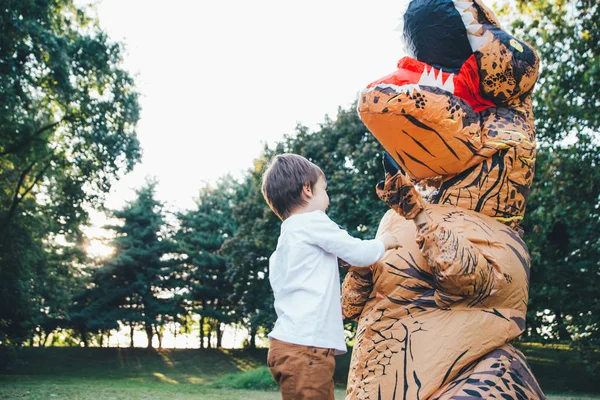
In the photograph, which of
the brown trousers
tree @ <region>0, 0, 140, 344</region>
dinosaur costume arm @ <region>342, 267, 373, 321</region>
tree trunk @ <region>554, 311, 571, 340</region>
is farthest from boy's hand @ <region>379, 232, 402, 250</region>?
tree trunk @ <region>554, 311, 571, 340</region>

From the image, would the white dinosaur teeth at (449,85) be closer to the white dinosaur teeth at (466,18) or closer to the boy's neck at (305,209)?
the white dinosaur teeth at (466,18)

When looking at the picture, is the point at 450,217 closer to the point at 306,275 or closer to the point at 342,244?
the point at 342,244

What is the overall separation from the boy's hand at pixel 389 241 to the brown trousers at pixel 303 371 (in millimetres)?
494

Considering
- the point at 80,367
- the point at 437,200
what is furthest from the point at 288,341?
the point at 80,367

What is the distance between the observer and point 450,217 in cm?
225

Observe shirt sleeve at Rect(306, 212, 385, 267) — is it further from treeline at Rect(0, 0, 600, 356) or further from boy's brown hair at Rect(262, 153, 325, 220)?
treeline at Rect(0, 0, 600, 356)

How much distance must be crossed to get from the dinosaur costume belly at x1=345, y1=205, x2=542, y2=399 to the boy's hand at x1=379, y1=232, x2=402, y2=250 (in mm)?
39

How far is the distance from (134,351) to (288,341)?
27886mm

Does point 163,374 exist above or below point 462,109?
below

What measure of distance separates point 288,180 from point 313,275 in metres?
0.43

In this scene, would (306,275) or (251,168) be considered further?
(251,168)

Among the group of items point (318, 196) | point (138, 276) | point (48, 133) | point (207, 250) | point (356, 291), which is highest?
point (48, 133)

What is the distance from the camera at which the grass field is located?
552 inches

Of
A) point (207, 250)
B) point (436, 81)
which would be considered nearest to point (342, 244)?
point (436, 81)
